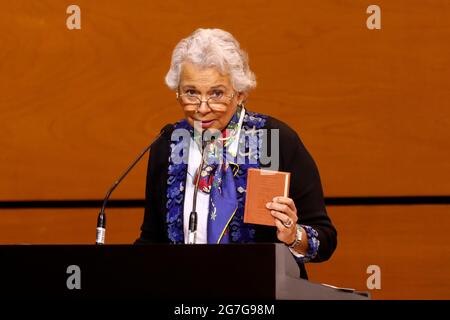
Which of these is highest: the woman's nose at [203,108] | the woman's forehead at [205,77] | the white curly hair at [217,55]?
the white curly hair at [217,55]

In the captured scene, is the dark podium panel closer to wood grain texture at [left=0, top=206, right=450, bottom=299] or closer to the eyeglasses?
the eyeglasses

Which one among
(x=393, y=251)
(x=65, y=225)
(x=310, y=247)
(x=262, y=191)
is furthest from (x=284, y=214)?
(x=65, y=225)

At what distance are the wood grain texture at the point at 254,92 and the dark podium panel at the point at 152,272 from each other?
1.34 metres

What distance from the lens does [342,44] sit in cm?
288

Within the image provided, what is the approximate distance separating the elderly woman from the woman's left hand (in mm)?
255

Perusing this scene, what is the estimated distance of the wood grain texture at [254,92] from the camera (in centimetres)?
285

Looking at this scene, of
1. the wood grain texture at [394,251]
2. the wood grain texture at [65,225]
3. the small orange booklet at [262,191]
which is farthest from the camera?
the wood grain texture at [65,225]

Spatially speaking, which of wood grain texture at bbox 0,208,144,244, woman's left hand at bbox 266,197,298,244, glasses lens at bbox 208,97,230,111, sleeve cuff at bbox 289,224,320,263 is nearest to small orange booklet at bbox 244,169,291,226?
woman's left hand at bbox 266,197,298,244

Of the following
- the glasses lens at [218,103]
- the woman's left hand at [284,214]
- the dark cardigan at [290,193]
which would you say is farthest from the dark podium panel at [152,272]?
the glasses lens at [218,103]

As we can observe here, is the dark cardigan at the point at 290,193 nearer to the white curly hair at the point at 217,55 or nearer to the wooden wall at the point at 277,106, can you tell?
the white curly hair at the point at 217,55

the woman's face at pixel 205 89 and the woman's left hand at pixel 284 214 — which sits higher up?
the woman's face at pixel 205 89

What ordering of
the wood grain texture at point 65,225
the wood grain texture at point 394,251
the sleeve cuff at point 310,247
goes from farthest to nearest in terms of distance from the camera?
→ the wood grain texture at point 65,225 → the wood grain texture at point 394,251 → the sleeve cuff at point 310,247

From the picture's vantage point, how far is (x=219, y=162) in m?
2.30
